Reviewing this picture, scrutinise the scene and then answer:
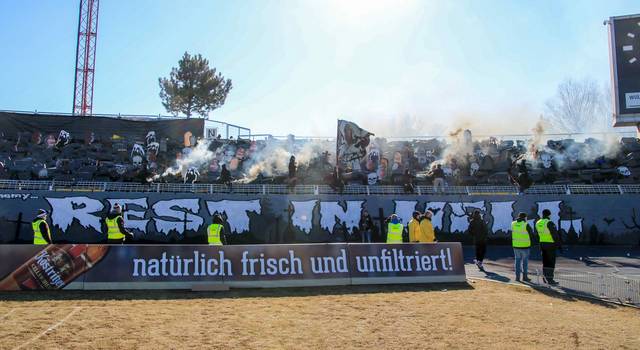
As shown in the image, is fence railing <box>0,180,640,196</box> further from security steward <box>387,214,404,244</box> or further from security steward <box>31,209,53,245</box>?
security steward <box>31,209,53,245</box>

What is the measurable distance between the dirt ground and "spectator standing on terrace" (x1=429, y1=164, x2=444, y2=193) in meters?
13.2

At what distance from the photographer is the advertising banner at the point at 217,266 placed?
37.3 ft

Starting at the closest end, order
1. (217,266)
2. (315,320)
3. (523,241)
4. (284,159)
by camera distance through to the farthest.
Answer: (315,320), (217,266), (523,241), (284,159)

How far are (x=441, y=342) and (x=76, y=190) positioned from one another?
20.7 m

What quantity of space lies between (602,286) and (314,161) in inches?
756

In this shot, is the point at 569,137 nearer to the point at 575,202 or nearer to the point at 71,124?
the point at 575,202

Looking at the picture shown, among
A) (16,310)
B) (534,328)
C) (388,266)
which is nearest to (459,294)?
(388,266)

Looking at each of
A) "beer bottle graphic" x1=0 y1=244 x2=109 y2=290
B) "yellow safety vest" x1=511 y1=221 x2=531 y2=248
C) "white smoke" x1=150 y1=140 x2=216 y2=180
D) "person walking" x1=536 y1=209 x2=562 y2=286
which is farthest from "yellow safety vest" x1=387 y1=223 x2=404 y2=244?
"white smoke" x1=150 y1=140 x2=216 y2=180

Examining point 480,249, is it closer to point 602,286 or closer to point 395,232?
point 395,232

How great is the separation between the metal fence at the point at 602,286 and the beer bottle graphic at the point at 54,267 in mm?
11307

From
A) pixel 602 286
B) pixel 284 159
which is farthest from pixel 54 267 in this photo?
pixel 284 159

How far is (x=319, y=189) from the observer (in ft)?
80.5

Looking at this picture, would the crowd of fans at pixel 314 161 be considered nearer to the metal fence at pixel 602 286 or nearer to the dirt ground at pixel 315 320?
the metal fence at pixel 602 286

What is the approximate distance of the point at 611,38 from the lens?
55.9ft
